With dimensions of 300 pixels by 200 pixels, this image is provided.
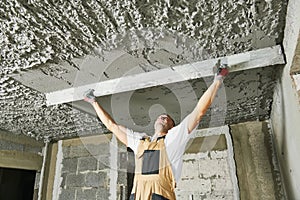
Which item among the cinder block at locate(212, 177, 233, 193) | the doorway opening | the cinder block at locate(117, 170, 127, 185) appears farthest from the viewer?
the doorway opening

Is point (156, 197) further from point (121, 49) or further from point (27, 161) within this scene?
point (27, 161)

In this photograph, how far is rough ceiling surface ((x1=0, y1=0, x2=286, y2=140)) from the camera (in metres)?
0.98

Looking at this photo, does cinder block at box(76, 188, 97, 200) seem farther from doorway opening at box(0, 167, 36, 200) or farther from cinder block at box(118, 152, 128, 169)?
doorway opening at box(0, 167, 36, 200)

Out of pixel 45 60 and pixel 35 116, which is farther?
pixel 35 116

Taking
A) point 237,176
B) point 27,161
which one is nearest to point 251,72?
point 237,176

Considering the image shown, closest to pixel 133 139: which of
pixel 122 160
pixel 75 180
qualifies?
pixel 122 160

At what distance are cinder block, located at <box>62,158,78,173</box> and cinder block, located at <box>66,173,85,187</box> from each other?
6cm

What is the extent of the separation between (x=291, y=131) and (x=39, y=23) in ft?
4.24

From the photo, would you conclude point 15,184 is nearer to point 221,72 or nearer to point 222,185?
point 222,185

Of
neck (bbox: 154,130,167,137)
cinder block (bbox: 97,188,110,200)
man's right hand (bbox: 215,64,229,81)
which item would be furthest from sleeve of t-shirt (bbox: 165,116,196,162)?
cinder block (bbox: 97,188,110,200)

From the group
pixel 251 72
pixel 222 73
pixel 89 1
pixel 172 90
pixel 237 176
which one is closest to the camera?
pixel 89 1

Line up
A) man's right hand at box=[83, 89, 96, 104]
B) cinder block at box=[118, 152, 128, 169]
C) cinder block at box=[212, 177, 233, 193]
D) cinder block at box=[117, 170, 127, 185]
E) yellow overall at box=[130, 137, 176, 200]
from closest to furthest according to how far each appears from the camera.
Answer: yellow overall at box=[130, 137, 176, 200] < man's right hand at box=[83, 89, 96, 104] < cinder block at box=[212, 177, 233, 193] < cinder block at box=[117, 170, 127, 185] < cinder block at box=[118, 152, 128, 169]

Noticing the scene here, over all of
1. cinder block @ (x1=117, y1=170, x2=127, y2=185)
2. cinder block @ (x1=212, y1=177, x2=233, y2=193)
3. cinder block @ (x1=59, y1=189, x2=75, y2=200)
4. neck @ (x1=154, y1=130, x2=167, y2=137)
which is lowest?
cinder block @ (x1=59, y1=189, x2=75, y2=200)

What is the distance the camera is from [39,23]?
105cm
